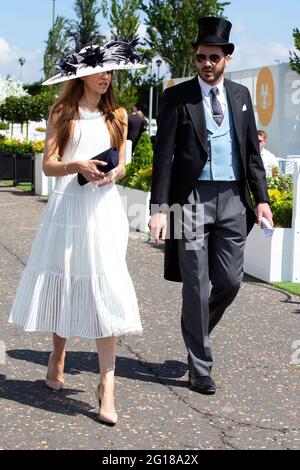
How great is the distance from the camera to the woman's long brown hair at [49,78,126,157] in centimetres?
483

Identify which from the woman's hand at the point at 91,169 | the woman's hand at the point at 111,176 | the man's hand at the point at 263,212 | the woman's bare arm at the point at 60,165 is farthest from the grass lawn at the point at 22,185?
the woman's hand at the point at 91,169

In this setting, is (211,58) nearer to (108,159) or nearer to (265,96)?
(108,159)

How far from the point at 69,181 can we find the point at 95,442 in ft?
4.64

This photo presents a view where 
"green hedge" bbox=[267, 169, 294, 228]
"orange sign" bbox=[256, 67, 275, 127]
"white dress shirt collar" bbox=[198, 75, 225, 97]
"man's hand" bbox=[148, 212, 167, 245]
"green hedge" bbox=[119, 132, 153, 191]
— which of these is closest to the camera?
"man's hand" bbox=[148, 212, 167, 245]

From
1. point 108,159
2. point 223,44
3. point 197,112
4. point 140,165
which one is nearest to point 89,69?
point 108,159

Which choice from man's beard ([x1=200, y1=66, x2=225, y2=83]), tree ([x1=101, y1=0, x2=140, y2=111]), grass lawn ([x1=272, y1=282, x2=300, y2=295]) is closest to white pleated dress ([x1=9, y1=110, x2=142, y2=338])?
man's beard ([x1=200, y1=66, x2=225, y2=83])

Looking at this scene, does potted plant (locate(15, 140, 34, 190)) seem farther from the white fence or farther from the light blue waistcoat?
the light blue waistcoat

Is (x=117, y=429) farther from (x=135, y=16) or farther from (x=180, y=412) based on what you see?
(x=135, y=16)

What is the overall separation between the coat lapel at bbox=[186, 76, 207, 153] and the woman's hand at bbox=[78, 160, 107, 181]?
724mm

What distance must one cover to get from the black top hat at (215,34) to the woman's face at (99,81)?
0.67 m

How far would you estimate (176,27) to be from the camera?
139 feet

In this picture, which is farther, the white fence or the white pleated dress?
the white fence

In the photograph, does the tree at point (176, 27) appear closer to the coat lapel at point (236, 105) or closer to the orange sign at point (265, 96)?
the orange sign at point (265, 96)

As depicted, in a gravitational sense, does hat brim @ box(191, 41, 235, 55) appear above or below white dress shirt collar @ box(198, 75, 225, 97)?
above
